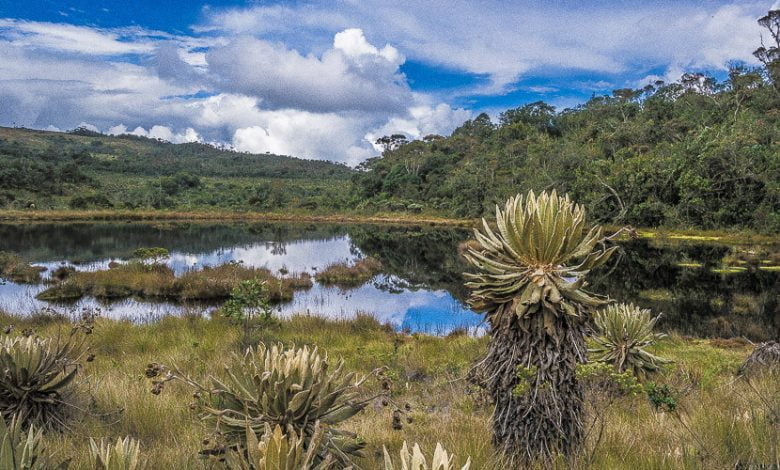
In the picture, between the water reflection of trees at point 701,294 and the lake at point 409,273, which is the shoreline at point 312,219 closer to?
the lake at point 409,273

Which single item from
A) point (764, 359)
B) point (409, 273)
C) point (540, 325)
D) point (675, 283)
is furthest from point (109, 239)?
point (540, 325)

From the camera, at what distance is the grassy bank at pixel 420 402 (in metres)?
3.31

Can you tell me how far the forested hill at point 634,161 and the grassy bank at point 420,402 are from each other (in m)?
24.1

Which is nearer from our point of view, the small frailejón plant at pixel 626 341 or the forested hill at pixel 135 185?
the small frailejón plant at pixel 626 341

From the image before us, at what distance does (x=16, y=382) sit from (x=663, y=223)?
46475mm

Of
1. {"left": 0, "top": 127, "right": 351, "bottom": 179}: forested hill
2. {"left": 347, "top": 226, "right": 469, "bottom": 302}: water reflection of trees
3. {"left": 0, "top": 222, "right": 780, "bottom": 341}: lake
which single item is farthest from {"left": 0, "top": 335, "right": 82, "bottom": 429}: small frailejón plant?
{"left": 0, "top": 127, "right": 351, "bottom": 179}: forested hill

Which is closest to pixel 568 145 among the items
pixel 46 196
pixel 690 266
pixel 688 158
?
pixel 688 158

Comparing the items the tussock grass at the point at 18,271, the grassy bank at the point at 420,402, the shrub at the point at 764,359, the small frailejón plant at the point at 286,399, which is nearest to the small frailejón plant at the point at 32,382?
the grassy bank at the point at 420,402

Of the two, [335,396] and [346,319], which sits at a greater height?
[335,396]

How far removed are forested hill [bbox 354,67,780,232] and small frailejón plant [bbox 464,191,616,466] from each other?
29.4 meters

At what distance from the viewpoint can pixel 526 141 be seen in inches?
2643

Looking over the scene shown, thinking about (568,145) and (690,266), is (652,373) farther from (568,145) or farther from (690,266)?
(568,145)

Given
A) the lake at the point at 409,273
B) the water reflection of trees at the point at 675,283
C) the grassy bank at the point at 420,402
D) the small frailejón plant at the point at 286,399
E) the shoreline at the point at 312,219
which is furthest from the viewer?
the shoreline at the point at 312,219

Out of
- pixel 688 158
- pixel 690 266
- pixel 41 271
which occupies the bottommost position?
pixel 41 271
